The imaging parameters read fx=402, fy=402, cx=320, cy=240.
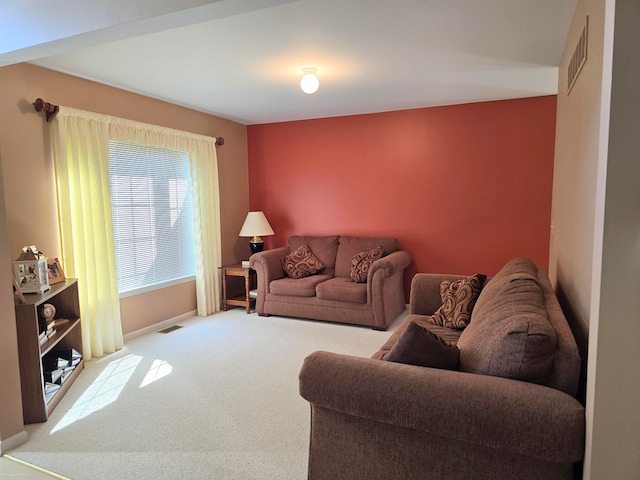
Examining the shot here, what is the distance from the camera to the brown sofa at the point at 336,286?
4.30 meters

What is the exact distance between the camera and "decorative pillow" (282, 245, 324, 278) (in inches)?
196

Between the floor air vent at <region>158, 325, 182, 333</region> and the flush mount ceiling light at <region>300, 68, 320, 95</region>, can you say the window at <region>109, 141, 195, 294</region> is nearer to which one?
the floor air vent at <region>158, 325, 182, 333</region>

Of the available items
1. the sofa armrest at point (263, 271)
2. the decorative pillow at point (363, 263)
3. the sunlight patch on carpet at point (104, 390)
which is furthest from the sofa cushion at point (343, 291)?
the sunlight patch on carpet at point (104, 390)

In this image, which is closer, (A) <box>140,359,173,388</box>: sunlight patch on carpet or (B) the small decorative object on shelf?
(B) the small decorative object on shelf

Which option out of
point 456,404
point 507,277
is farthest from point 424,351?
point 507,277

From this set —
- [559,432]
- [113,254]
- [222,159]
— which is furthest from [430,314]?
[222,159]

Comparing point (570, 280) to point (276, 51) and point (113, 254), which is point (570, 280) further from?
point (113, 254)

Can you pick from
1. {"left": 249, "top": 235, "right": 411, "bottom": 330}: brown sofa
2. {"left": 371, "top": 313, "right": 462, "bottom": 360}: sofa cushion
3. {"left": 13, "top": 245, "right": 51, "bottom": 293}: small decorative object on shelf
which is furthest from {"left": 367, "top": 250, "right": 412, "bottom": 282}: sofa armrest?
{"left": 13, "top": 245, "right": 51, "bottom": 293}: small decorative object on shelf

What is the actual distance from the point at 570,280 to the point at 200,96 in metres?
3.70

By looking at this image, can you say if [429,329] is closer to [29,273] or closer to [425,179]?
[425,179]

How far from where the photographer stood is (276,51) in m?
2.91

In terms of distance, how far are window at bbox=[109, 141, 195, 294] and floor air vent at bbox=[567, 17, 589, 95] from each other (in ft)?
12.3

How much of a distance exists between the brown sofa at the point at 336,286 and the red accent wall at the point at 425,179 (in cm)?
29

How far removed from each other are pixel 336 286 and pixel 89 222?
98.1 inches
